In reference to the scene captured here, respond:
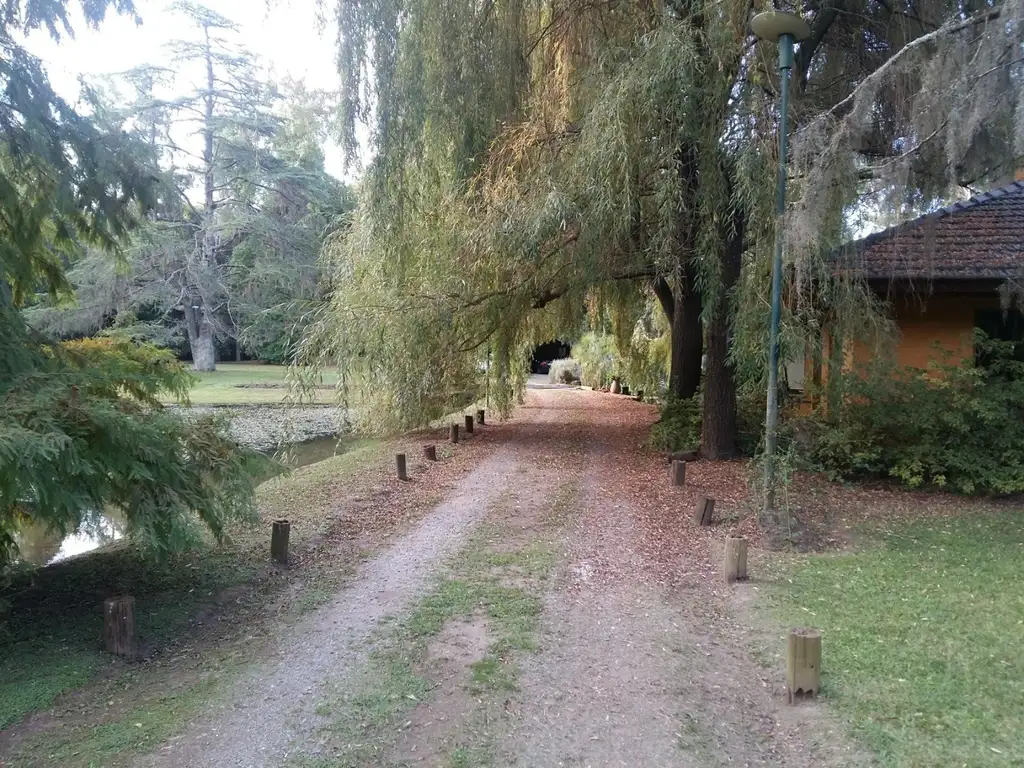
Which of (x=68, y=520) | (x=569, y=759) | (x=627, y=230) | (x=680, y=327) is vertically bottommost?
(x=569, y=759)

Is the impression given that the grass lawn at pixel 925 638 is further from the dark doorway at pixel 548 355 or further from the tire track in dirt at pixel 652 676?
the dark doorway at pixel 548 355

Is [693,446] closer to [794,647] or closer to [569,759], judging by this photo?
[794,647]

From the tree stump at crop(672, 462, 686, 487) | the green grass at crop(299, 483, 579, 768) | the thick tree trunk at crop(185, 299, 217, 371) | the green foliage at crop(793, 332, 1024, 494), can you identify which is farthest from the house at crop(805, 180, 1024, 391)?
the thick tree trunk at crop(185, 299, 217, 371)

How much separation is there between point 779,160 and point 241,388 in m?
27.5

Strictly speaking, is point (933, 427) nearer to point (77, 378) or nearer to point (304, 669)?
point (304, 669)

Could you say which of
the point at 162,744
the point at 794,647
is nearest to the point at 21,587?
the point at 162,744

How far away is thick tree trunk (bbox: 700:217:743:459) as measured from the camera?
1020cm

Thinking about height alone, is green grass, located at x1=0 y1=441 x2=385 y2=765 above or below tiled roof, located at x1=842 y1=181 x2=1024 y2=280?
below

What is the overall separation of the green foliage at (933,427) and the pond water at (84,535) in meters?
7.25

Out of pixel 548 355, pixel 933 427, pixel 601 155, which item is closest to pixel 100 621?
pixel 601 155

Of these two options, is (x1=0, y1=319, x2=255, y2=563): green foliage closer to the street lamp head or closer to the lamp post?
the lamp post

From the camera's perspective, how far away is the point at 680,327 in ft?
49.0

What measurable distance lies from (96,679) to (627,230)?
300 inches

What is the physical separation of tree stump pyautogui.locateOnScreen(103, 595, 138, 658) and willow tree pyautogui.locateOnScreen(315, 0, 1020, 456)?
6438 mm
